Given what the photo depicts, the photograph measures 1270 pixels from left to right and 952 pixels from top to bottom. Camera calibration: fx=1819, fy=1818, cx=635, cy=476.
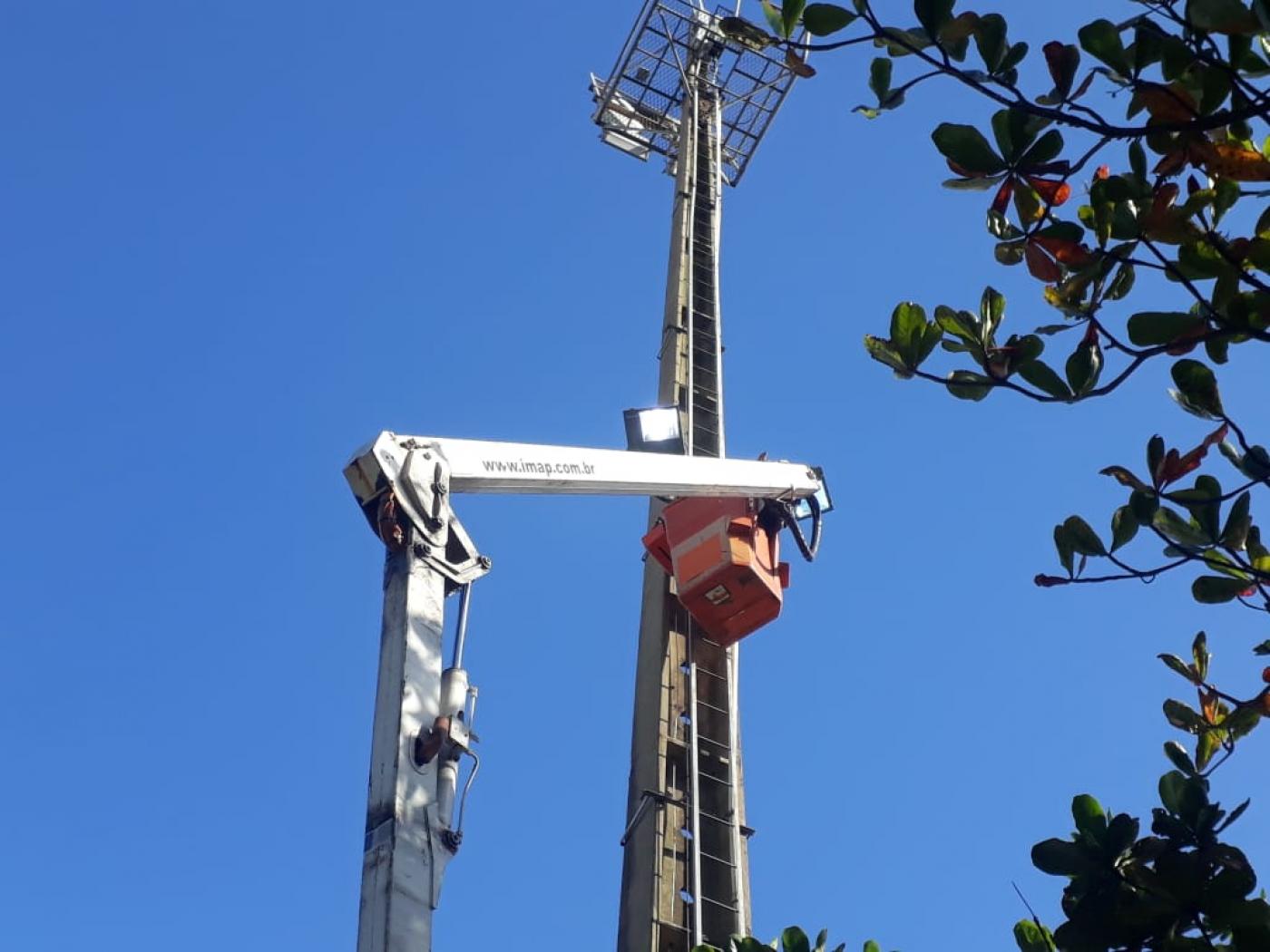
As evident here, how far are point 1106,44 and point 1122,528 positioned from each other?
3.98 feet

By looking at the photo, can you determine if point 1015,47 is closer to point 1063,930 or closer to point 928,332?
point 928,332

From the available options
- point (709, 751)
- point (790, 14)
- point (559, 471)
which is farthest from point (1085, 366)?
point (709, 751)

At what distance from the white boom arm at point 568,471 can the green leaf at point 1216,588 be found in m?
4.93

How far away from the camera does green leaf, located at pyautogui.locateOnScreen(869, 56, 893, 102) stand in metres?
4.56

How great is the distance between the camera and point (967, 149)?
14.0ft

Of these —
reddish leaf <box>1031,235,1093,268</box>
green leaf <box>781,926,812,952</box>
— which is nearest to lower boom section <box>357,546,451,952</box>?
green leaf <box>781,926,812,952</box>

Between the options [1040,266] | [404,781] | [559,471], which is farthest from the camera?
[559,471]

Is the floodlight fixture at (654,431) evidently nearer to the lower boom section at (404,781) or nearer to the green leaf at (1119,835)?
the lower boom section at (404,781)

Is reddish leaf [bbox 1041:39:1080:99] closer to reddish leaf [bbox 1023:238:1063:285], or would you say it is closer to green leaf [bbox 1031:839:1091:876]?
reddish leaf [bbox 1023:238:1063:285]

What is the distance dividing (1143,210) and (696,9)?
56.9 ft

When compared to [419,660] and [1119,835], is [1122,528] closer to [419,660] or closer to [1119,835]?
[1119,835]

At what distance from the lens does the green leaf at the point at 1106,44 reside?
13.6 feet

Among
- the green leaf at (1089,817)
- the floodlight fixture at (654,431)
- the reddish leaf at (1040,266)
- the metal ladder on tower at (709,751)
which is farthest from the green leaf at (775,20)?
the floodlight fixture at (654,431)

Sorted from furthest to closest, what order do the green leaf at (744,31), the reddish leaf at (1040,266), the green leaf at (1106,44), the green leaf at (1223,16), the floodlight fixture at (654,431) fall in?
the floodlight fixture at (654,431)
the green leaf at (744,31)
the reddish leaf at (1040,266)
the green leaf at (1106,44)
the green leaf at (1223,16)
